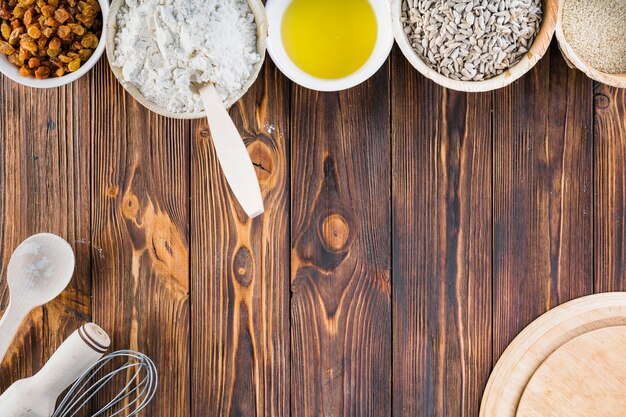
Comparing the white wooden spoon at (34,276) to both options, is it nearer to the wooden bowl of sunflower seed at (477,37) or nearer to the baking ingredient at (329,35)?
the baking ingredient at (329,35)

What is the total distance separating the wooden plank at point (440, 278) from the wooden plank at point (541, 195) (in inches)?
0.9

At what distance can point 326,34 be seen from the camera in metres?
0.67

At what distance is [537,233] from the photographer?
2.41 ft

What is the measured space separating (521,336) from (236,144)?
437mm

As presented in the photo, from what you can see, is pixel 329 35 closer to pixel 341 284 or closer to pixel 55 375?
pixel 341 284

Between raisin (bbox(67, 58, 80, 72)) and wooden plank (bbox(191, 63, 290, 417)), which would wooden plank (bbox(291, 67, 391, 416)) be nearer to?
wooden plank (bbox(191, 63, 290, 417))

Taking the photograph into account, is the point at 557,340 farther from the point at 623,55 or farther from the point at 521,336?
the point at 623,55

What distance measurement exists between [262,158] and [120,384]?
0.35 metres

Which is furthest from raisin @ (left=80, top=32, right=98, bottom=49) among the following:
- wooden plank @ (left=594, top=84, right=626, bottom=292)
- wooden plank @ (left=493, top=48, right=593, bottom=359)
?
wooden plank @ (left=594, top=84, right=626, bottom=292)

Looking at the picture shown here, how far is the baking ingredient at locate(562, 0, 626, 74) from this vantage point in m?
0.66

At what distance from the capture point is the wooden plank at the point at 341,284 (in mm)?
733

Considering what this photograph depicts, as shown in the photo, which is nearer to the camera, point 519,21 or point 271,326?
point 519,21

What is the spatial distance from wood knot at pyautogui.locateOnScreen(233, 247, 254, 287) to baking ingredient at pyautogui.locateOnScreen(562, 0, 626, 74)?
18.5 inches

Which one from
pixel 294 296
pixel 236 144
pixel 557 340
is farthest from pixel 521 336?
pixel 236 144
